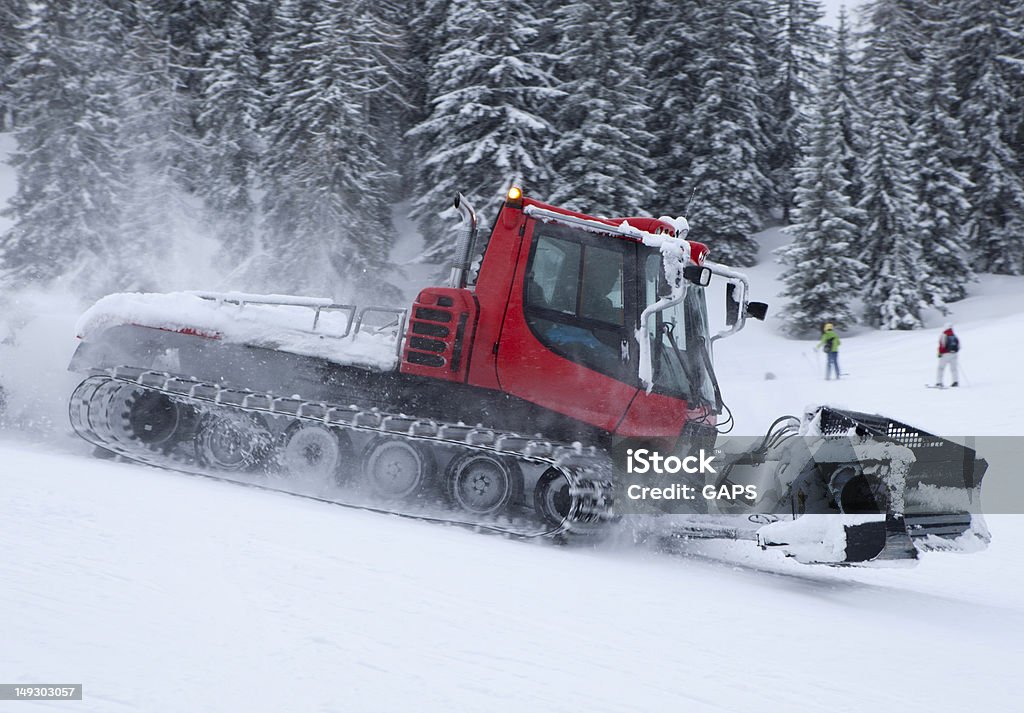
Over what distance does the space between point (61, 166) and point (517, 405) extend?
23.7 metres

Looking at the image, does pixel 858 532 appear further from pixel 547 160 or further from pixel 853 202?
pixel 853 202

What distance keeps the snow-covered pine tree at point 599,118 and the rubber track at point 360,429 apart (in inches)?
678

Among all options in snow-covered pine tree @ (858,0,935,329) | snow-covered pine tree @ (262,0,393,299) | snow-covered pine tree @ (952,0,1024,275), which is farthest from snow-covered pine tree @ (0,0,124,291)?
snow-covered pine tree @ (952,0,1024,275)

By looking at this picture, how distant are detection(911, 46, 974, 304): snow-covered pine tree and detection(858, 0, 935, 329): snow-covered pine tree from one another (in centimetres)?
55

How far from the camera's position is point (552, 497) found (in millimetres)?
6578

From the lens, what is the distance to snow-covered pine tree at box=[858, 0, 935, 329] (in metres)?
27.3

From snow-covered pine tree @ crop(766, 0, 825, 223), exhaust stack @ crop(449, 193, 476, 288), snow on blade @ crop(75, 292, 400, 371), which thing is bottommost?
snow on blade @ crop(75, 292, 400, 371)

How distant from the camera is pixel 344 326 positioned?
8219 mm

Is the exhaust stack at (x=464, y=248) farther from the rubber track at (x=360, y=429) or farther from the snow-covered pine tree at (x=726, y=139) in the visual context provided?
the snow-covered pine tree at (x=726, y=139)

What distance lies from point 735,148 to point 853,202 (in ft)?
15.9

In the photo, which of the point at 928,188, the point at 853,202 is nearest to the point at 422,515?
the point at 853,202

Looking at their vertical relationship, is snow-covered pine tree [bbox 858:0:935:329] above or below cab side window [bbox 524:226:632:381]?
above

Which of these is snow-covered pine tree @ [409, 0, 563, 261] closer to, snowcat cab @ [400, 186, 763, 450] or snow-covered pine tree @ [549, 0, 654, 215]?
snow-covered pine tree @ [549, 0, 654, 215]

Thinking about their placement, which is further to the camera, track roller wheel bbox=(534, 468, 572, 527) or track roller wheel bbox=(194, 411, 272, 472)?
track roller wheel bbox=(194, 411, 272, 472)
